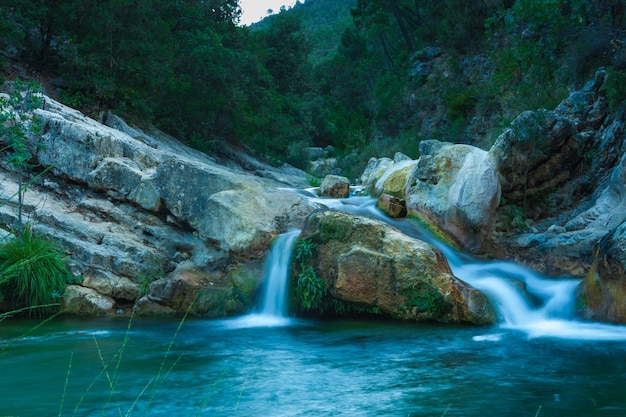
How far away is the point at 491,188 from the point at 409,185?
6.66ft

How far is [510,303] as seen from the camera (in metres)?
10.3

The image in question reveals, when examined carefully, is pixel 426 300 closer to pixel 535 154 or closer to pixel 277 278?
pixel 277 278

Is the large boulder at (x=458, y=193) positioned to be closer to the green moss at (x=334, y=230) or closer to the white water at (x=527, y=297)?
the white water at (x=527, y=297)

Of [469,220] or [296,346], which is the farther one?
[469,220]

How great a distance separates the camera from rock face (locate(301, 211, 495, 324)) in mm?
10078

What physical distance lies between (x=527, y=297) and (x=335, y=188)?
7435 mm

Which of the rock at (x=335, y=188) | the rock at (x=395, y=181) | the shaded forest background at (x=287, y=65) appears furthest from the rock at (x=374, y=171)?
the shaded forest background at (x=287, y=65)

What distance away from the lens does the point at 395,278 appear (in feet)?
34.0

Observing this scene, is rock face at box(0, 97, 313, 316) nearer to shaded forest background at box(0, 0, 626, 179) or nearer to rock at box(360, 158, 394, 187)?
rock at box(360, 158, 394, 187)

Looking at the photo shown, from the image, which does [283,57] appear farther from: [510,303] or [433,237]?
[510,303]

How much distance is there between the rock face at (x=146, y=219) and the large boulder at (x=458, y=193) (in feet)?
9.00

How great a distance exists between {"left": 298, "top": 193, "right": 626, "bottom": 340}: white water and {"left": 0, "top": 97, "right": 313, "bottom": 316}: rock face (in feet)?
11.4

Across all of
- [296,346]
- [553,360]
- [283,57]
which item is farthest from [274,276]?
[283,57]

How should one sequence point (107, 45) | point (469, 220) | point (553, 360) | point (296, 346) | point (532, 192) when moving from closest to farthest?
point (553, 360) → point (296, 346) → point (469, 220) → point (532, 192) → point (107, 45)
